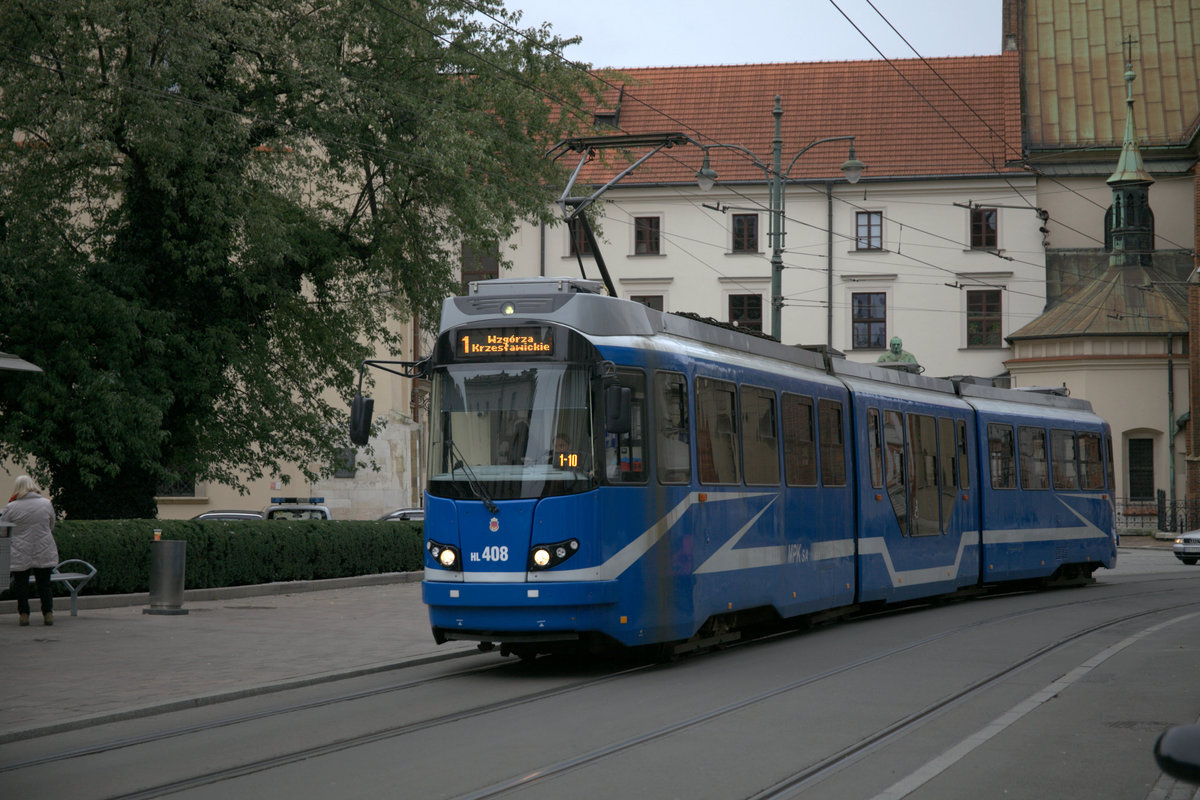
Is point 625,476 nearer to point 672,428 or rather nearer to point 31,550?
point 672,428

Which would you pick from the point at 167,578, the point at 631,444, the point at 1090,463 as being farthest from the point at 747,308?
the point at 631,444

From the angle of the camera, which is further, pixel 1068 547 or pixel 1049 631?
pixel 1068 547

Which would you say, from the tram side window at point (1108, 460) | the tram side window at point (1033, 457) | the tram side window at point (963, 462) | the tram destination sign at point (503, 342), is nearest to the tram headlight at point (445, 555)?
the tram destination sign at point (503, 342)

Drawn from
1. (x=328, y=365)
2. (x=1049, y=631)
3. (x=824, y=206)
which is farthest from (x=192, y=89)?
(x=824, y=206)

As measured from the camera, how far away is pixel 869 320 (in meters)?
56.1

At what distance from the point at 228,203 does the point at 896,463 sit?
11915mm

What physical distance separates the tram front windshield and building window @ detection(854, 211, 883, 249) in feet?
150

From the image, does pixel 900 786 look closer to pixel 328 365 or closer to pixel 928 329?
pixel 328 365

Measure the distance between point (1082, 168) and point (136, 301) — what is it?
43505mm

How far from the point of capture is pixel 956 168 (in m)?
55.5

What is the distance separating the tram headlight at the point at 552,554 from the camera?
11789 millimetres

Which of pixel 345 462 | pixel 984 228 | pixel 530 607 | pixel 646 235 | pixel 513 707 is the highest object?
pixel 646 235

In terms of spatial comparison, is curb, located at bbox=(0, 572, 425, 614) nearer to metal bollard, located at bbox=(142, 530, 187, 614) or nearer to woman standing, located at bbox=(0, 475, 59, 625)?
metal bollard, located at bbox=(142, 530, 187, 614)

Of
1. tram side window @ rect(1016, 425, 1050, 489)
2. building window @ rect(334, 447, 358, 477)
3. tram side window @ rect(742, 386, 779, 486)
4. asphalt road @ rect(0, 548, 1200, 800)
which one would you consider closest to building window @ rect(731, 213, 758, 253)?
building window @ rect(334, 447, 358, 477)
